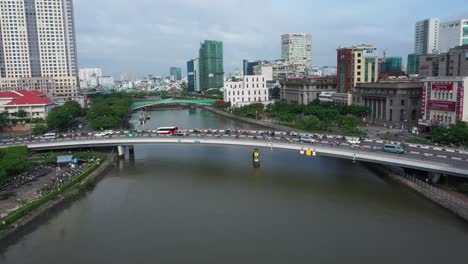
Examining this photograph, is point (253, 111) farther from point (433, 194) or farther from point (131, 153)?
point (433, 194)

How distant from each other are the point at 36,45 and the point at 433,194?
63.3 m

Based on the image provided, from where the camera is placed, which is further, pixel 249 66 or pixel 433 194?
pixel 249 66

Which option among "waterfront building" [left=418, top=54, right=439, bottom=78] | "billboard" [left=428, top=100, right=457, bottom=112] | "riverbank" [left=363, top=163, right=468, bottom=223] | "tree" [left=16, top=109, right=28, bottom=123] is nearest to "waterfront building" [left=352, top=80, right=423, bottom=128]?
"billboard" [left=428, top=100, right=457, bottom=112]

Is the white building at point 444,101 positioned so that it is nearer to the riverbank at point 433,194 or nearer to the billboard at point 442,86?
the billboard at point 442,86

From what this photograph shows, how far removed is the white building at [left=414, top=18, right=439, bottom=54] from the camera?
297 ft

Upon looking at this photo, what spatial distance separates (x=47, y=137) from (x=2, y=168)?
11014 millimetres

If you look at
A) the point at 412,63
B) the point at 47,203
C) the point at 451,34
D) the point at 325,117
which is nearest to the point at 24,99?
the point at 47,203

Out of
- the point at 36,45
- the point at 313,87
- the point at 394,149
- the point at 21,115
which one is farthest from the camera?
the point at 36,45

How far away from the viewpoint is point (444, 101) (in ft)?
97.6

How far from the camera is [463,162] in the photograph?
58.5 feet

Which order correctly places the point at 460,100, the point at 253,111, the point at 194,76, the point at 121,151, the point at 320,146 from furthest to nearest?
1. the point at 194,76
2. the point at 253,111
3. the point at 460,100
4. the point at 121,151
5. the point at 320,146

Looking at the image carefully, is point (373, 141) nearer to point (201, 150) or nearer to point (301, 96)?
point (201, 150)

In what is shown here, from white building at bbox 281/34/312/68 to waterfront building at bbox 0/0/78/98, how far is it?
6405cm

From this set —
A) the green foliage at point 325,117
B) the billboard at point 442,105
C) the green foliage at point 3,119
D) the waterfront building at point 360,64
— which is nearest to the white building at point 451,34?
the waterfront building at point 360,64
